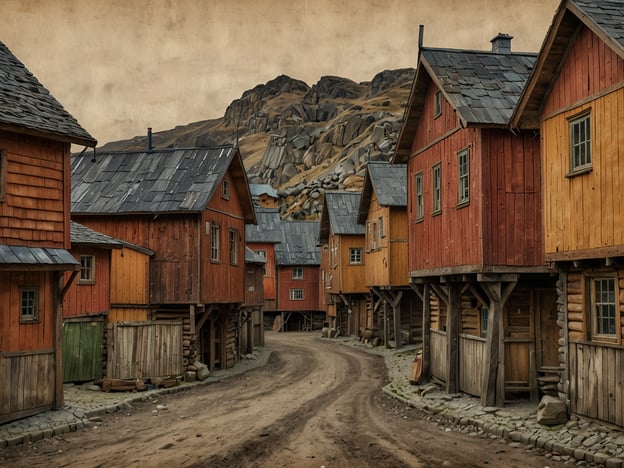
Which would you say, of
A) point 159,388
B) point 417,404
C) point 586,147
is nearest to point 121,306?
point 159,388

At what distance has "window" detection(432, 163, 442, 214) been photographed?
68.0 feet

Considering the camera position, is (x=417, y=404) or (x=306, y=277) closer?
(x=417, y=404)

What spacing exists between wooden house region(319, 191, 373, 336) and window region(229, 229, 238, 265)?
12.3m

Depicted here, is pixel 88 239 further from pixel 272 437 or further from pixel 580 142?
pixel 580 142

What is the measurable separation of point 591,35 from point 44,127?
41.5 feet

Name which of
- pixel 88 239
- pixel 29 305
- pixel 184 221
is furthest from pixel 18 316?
pixel 184 221

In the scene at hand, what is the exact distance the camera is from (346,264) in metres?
42.9

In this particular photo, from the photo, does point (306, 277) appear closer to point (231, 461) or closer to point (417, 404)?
point (417, 404)

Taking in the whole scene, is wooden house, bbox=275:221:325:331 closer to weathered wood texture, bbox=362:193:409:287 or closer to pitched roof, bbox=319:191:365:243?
pitched roof, bbox=319:191:365:243

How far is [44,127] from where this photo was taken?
16.4 metres

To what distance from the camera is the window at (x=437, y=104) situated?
20.7 metres

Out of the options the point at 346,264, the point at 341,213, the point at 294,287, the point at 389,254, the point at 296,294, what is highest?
the point at 341,213

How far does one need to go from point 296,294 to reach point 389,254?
23.4m

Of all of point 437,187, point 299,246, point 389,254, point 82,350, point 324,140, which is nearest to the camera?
point 437,187
